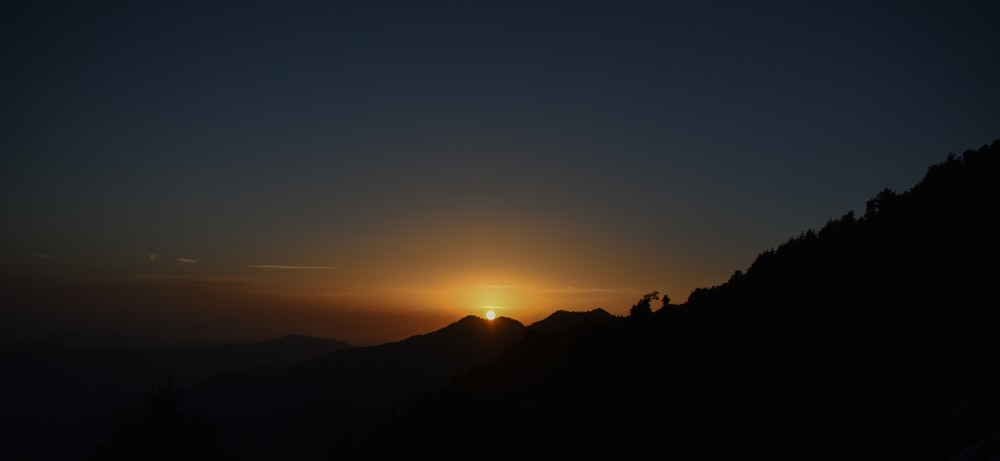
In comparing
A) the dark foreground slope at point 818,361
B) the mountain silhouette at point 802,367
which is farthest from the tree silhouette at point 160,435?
the dark foreground slope at point 818,361

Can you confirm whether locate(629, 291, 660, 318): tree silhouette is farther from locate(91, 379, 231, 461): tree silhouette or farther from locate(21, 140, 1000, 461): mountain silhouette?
locate(91, 379, 231, 461): tree silhouette

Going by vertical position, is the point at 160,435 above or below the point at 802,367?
below

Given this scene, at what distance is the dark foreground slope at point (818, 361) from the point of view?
21.0 m

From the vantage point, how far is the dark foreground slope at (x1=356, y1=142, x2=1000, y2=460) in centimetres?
2102

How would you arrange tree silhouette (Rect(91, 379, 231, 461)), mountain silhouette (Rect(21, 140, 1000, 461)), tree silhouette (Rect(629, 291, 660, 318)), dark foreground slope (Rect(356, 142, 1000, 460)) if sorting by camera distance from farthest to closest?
tree silhouette (Rect(629, 291, 660, 318)), dark foreground slope (Rect(356, 142, 1000, 460)), mountain silhouette (Rect(21, 140, 1000, 461)), tree silhouette (Rect(91, 379, 231, 461))

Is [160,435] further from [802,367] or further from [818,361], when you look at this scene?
[818,361]

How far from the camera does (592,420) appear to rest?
46.6 metres

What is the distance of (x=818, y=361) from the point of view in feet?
102

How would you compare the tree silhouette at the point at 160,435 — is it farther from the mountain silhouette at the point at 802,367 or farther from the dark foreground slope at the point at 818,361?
the dark foreground slope at the point at 818,361

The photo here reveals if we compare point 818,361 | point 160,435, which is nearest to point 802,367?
point 818,361

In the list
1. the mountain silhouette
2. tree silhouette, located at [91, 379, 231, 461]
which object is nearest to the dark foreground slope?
the mountain silhouette

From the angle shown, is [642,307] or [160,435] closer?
[160,435]

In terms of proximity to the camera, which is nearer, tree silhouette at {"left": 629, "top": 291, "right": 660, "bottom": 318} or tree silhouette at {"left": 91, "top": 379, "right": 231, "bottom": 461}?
tree silhouette at {"left": 91, "top": 379, "right": 231, "bottom": 461}

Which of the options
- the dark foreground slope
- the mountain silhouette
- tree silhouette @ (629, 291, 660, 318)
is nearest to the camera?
the mountain silhouette
